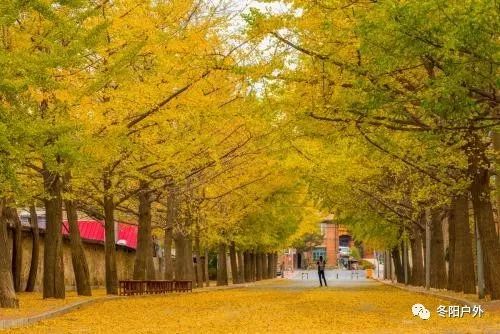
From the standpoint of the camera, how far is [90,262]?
45.1 meters

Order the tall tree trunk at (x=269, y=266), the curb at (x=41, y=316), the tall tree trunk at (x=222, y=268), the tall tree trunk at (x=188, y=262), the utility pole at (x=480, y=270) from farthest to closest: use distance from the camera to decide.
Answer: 1. the tall tree trunk at (x=269, y=266)
2. the tall tree trunk at (x=222, y=268)
3. the tall tree trunk at (x=188, y=262)
4. the utility pole at (x=480, y=270)
5. the curb at (x=41, y=316)

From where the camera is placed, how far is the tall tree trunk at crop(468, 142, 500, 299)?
69.7 ft

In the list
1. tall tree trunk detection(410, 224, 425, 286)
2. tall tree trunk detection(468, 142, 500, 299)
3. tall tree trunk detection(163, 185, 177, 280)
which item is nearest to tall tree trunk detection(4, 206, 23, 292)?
tall tree trunk detection(163, 185, 177, 280)

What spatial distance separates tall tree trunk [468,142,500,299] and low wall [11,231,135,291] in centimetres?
2074

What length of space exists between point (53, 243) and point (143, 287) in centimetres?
595

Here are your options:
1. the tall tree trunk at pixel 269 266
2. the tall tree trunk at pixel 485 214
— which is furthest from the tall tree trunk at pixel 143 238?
the tall tree trunk at pixel 269 266

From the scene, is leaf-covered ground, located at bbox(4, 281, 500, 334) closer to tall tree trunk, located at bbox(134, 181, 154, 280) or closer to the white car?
tall tree trunk, located at bbox(134, 181, 154, 280)

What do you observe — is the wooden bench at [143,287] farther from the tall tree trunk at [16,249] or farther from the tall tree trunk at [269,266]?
the tall tree trunk at [269,266]

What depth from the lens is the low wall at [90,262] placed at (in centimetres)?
3728

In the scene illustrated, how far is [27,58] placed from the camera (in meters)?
14.5

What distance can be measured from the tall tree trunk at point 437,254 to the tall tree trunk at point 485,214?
1248 cm

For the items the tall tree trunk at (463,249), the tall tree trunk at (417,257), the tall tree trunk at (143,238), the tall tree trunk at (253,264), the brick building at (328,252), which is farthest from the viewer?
the brick building at (328,252)

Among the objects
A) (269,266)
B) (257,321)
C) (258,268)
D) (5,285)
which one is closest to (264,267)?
(269,266)

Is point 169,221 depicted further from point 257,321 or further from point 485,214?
point 257,321
